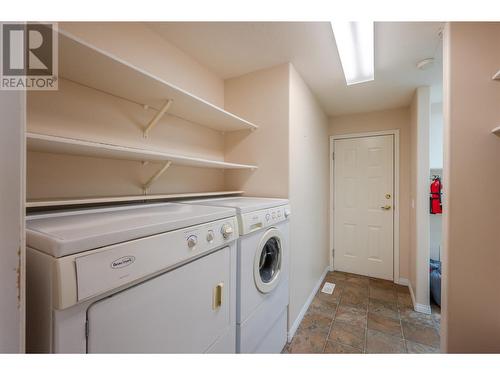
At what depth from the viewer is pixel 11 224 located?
0.50 m

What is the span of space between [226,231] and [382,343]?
1.78m

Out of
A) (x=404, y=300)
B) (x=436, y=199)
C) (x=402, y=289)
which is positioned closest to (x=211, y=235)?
(x=436, y=199)

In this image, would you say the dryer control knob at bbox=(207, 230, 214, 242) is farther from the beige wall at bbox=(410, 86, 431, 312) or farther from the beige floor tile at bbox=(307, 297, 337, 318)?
the beige wall at bbox=(410, 86, 431, 312)

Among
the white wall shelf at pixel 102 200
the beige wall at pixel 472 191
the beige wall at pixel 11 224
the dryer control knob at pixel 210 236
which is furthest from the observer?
the beige wall at pixel 472 191

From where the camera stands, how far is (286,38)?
157 centimetres

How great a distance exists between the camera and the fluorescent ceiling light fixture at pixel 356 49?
1.41m

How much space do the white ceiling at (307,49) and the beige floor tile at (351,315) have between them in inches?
94.9

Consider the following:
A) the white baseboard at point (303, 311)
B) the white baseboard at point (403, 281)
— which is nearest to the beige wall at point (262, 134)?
the white baseboard at point (303, 311)

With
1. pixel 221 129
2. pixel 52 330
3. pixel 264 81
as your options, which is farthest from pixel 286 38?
pixel 52 330

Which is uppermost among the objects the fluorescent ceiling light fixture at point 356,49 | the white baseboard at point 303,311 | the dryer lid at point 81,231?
the fluorescent ceiling light fixture at point 356,49

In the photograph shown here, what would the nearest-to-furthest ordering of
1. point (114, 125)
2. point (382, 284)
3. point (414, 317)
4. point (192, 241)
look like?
point (192, 241) → point (114, 125) → point (414, 317) → point (382, 284)

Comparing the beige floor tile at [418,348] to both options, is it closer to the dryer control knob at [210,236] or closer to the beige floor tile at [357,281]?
the beige floor tile at [357,281]

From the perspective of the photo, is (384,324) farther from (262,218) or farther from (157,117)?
(157,117)
